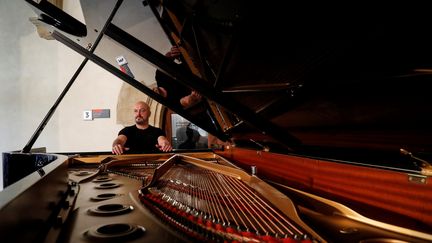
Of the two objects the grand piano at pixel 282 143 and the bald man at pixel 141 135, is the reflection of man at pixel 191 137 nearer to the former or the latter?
the bald man at pixel 141 135

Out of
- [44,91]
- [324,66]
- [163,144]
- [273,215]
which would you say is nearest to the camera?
[273,215]

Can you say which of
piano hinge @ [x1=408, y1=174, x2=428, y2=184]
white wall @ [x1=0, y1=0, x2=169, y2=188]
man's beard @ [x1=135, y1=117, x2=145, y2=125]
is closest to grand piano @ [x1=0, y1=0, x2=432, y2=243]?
piano hinge @ [x1=408, y1=174, x2=428, y2=184]

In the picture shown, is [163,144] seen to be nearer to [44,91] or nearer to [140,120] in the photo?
[140,120]

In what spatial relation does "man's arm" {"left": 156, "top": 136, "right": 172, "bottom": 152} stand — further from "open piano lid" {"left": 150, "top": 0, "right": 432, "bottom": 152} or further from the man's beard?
"open piano lid" {"left": 150, "top": 0, "right": 432, "bottom": 152}

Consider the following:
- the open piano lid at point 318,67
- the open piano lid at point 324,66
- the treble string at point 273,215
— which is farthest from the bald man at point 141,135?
the treble string at point 273,215

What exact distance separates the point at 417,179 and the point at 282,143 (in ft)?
2.03

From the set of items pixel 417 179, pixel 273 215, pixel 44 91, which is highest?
pixel 44 91

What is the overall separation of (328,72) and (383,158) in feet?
1.48

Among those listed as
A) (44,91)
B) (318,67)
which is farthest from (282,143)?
(44,91)

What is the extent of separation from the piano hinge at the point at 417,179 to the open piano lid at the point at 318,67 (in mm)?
110

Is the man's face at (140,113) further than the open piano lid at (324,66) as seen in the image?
Yes

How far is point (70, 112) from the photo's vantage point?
5.95 metres

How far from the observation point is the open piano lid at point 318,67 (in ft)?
3.37

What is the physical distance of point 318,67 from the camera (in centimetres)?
135
